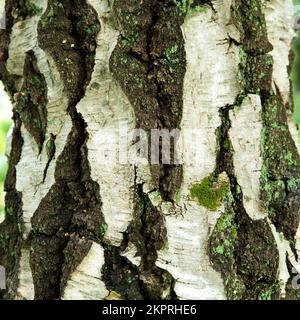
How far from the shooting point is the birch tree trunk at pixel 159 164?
1310 mm

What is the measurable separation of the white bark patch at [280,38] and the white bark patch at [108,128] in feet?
1.45

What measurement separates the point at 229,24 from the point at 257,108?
222 mm

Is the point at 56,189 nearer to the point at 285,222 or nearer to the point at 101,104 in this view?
the point at 101,104

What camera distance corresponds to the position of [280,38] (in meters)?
1.52

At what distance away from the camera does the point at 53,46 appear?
1.37 metres

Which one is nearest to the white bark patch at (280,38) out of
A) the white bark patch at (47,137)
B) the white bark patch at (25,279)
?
the white bark patch at (47,137)

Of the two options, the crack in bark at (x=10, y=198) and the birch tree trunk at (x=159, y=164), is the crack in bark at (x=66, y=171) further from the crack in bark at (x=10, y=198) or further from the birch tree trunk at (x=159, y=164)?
the crack in bark at (x=10, y=198)

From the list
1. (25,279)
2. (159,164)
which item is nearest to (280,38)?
(159,164)

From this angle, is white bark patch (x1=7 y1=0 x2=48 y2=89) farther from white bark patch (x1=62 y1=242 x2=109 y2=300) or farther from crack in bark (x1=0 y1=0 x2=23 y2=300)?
white bark patch (x1=62 y1=242 x2=109 y2=300)

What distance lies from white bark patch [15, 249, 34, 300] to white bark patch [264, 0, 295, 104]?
822mm

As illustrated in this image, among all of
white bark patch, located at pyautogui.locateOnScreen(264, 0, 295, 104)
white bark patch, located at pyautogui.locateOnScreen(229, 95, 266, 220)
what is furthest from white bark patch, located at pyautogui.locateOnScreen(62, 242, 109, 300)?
white bark patch, located at pyautogui.locateOnScreen(264, 0, 295, 104)

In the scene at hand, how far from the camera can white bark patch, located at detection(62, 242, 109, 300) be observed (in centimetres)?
131

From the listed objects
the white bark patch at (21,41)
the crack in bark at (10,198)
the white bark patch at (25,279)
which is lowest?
the white bark patch at (25,279)
